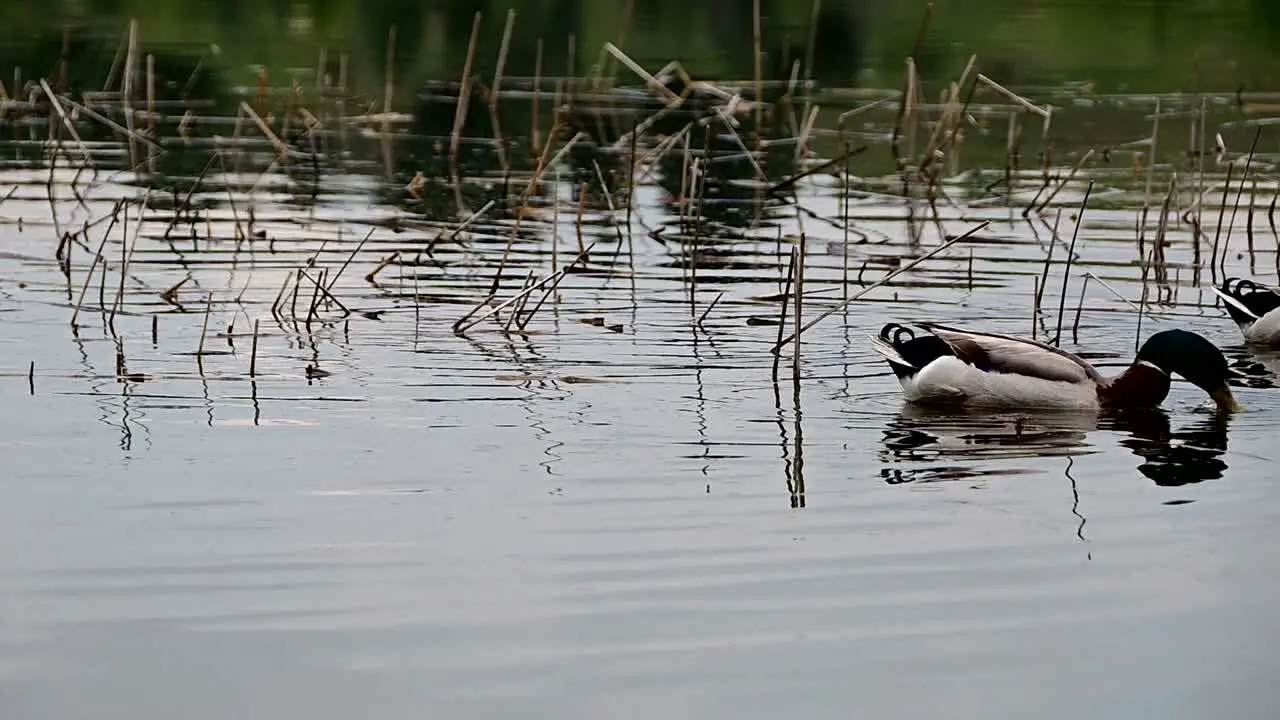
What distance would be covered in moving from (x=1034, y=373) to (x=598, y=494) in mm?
3340

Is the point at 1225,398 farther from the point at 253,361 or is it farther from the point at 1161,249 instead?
the point at 253,361

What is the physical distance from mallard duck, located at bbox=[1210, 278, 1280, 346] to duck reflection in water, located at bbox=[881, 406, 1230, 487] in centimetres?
227

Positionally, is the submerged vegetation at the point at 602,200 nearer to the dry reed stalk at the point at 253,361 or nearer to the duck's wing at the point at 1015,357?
the dry reed stalk at the point at 253,361

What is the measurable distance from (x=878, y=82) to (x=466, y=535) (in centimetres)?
2419

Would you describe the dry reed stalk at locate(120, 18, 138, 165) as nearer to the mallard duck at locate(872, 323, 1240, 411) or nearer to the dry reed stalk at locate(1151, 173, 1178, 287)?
the dry reed stalk at locate(1151, 173, 1178, 287)

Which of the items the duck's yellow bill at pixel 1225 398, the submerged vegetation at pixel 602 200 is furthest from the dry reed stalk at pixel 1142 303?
the duck's yellow bill at pixel 1225 398

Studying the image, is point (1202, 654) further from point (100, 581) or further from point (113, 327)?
point (113, 327)

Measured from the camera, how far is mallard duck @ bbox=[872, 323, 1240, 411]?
39.5 feet

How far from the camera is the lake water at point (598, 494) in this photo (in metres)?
7.26

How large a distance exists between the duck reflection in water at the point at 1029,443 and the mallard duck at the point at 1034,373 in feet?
0.32

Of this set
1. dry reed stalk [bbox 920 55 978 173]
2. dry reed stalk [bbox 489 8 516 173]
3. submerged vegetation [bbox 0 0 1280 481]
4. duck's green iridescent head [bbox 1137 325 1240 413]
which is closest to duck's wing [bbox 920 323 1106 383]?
duck's green iridescent head [bbox 1137 325 1240 413]

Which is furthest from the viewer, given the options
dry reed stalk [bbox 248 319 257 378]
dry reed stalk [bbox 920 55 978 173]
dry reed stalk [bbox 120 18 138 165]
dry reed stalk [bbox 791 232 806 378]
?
dry reed stalk [bbox 120 18 138 165]

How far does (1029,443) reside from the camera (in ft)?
37.1

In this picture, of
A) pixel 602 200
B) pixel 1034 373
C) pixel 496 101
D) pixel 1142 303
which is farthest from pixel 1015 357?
pixel 496 101
